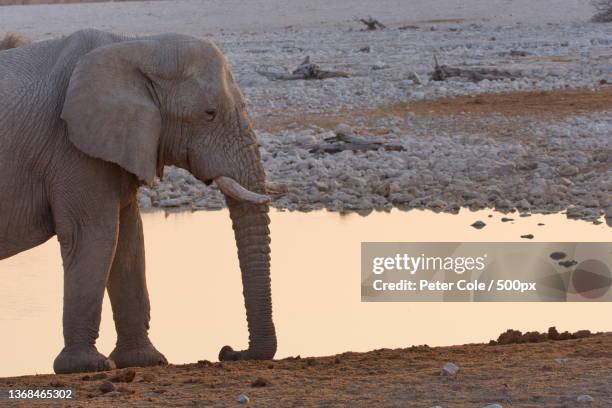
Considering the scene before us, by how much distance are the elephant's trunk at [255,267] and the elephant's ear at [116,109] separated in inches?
19.0

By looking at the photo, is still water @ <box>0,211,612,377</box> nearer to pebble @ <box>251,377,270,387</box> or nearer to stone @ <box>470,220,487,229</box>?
stone @ <box>470,220,487,229</box>

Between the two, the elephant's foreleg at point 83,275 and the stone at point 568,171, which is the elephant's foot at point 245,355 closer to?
the elephant's foreleg at point 83,275

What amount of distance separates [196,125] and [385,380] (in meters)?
1.74

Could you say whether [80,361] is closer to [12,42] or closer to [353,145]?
[12,42]

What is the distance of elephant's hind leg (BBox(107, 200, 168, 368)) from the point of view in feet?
26.7

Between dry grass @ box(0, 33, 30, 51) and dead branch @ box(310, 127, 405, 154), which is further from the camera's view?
dead branch @ box(310, 127, 405, 154)

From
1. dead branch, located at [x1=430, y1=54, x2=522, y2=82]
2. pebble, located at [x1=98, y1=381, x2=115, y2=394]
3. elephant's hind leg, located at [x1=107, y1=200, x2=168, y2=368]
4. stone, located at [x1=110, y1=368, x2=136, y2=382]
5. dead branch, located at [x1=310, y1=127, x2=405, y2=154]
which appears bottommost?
pebble, located at [x1=98, y1=381, x2=115, y2=394]

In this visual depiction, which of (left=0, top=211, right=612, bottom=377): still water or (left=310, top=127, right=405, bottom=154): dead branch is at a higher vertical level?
(left=310, top=127, right=405, bottom=154): dead branch

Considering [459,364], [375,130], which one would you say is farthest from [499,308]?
[375,130]

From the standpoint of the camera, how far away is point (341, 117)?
62.8 ft

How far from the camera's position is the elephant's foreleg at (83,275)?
761 centimetres

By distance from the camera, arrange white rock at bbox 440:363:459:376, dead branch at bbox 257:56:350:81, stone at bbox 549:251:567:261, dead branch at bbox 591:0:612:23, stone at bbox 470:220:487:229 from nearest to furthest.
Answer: white rock at bbox 440:363:459:376
stone at bbox 549:251:567:261
stone at bbox 470:220:487:229
dead branch at bbox 257:56:350:81
dead branch at bbox 591:0:612:23

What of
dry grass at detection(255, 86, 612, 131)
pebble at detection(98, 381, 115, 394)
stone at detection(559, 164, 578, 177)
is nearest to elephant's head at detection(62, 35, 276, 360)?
pebble at detection(98, 381, 115, 394)

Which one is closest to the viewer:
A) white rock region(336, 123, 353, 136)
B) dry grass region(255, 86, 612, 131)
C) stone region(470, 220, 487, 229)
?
stone region(470, 220, 487, 229)
